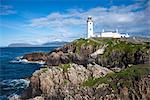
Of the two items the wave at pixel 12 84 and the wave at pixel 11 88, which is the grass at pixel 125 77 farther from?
the wave at pixel 12 84

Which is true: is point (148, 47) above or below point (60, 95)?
above

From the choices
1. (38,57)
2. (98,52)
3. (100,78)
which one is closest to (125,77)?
(100,78)

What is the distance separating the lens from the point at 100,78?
32.2 metres

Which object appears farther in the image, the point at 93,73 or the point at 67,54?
the point at 67,54

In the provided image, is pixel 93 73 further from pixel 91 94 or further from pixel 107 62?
pixel 107 62

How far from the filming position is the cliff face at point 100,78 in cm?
2759

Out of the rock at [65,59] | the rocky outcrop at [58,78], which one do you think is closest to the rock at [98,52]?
the rock at [65,59]

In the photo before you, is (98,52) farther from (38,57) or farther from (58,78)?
(38,57)

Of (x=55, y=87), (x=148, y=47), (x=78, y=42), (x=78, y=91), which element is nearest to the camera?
(x=78, y=91)

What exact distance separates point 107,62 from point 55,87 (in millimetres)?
21726

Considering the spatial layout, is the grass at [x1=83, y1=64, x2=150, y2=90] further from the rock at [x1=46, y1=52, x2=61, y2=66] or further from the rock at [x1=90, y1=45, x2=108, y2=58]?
the rock at [x1=46, y1=52, x2=61, y2=66]

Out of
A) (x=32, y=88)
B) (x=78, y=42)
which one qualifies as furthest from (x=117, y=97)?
(x=78, y=42)

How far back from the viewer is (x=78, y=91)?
29078 millimetres

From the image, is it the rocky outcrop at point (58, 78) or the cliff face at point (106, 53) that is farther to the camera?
the cliff face at point (106, 53)
